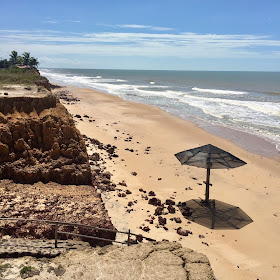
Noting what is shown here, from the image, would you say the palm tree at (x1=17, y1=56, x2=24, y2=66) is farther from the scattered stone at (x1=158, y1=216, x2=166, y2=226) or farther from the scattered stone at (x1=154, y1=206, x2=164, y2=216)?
the scattered stone at (x1=158, y1=216, x2=166, y2=226)

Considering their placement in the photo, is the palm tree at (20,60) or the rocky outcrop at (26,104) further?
the palm tree at (20,60)

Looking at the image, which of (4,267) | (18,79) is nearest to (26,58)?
(18,79)

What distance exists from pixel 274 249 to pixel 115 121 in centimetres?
2243

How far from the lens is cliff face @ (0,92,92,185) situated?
10617mm

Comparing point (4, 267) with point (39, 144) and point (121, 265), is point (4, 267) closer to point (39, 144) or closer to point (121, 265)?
point (121, 265)

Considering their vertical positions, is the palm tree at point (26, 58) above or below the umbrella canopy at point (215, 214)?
above

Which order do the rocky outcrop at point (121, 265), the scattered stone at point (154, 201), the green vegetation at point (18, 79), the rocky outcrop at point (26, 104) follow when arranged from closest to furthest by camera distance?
the rocky outcrop at point (121, 265) → the rocky outcrop at point (26, 104) → the scattered stone at point (154, 201) → the green vegetation at point (18, 79)

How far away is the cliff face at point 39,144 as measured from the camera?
1062 centimetres

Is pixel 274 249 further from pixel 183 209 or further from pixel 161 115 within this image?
pixel 161 115

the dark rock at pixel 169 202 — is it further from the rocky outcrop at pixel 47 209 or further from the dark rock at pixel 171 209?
the rocky outcrop at pixel 47 209

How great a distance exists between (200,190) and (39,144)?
27.1ft

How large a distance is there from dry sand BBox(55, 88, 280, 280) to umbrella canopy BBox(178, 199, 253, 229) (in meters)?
0.32

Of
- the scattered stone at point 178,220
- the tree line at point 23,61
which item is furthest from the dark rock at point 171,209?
the tree line at point 23,61

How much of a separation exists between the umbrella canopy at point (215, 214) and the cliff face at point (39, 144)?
183 inches
